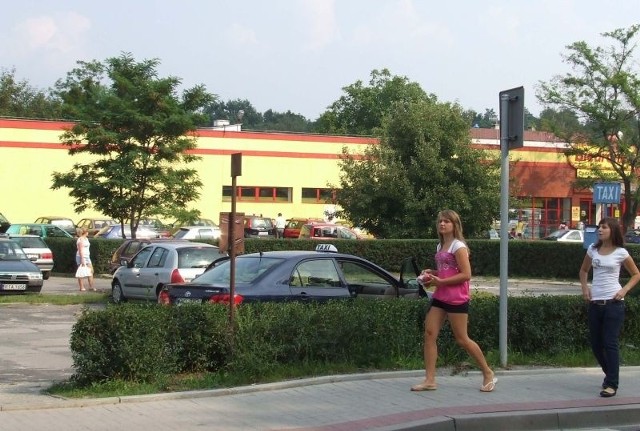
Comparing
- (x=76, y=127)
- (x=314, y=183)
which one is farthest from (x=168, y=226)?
(x=314, y=183)

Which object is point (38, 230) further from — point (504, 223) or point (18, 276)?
point (504, 223)

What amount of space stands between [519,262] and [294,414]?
2586 cm

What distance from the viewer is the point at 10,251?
24.1 meters

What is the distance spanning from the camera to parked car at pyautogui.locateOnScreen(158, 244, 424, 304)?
466 inches

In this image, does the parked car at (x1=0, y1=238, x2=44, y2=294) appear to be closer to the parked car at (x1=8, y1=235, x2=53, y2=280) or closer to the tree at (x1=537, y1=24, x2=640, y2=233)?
the parked car at (x1=8, y1=235, x2=53, y2=280)

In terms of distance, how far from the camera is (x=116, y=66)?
3312cm

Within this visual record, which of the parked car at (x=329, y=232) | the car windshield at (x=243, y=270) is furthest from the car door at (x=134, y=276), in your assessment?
the parked car at (x=329, y=232)

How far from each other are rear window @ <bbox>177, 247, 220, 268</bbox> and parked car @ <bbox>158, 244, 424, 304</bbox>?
220 inches

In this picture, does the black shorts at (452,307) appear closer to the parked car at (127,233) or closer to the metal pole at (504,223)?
the metal pole at (504,223)

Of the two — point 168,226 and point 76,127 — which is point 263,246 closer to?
point 76,127

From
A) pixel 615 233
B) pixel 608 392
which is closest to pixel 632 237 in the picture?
pixel 615 233

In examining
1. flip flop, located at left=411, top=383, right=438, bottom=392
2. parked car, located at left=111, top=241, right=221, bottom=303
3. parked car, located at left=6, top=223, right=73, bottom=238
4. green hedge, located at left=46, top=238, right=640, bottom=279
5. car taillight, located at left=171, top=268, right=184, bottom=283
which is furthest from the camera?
parked car, located at left=6, top=223, right=73, bottom=238

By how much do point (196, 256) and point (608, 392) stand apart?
11.6 meters

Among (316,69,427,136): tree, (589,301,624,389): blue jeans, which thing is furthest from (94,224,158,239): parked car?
(316,69,427,136): tree
